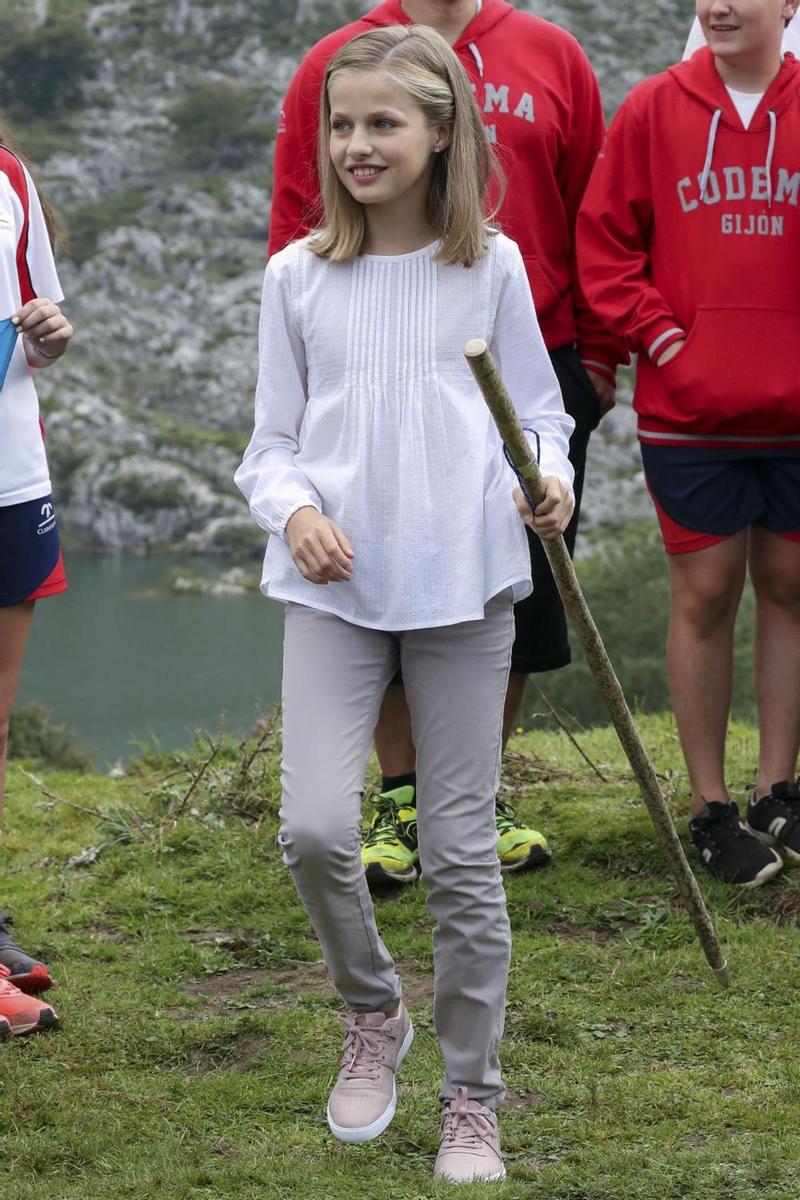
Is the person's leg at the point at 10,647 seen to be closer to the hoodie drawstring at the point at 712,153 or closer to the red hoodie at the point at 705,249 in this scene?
the red hoodie at the point at 705,249

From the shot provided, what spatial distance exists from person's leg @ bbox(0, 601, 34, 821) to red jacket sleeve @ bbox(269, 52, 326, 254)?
3.97 feet

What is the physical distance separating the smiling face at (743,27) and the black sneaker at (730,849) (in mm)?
2106

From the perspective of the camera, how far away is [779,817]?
460 cm

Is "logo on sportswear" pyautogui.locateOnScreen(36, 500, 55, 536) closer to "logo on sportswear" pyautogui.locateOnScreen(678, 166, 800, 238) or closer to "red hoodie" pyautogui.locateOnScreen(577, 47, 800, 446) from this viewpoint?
"red hoodie" pyautogui.locateOnScreen(577, 47, 800, 446)

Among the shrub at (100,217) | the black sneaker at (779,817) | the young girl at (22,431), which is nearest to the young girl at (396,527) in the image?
the young girl at (22,431)

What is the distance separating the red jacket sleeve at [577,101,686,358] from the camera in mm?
4254

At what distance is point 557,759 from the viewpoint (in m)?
6.35

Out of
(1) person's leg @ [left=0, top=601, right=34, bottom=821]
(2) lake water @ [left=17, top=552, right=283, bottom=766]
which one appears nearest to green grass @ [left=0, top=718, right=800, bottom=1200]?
(1) person's leg @ [left=0, top=601, right=34, bottom=821]

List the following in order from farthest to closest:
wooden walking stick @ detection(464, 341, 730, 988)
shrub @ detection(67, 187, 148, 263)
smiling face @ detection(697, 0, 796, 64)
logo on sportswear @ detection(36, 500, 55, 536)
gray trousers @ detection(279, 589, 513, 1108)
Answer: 1. shrub @ detection(67, 187, 148, 263)
2. smiling face @ detection(697, 0, 796, 64)
3. logo on sportswear @ detection(36, 500, 55, 536)
4. gray trousers @ detection(279, 589, 513, 1108)
5. wooden walking stick @ detection(464, 341, 730, 988)

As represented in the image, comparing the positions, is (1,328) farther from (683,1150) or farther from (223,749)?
(223,749)

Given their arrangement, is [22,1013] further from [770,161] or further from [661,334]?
[770,161]

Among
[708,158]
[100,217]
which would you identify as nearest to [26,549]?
[708,158]

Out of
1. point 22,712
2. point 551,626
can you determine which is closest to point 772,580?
point 551,626

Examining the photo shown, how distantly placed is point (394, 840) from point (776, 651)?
1263mm
